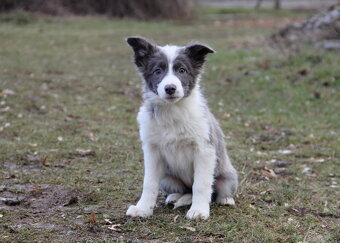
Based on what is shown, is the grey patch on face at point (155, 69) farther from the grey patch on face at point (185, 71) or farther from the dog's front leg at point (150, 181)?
the dog's front leg at point (150, 181)

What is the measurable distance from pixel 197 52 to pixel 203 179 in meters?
1.15

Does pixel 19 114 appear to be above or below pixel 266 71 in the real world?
below

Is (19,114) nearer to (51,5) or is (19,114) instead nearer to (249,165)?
(249,165)

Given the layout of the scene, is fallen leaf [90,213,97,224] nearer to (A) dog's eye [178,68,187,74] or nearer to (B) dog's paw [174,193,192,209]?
(B) dog's paw [174,193,192,209]

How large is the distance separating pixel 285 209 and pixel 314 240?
820mm

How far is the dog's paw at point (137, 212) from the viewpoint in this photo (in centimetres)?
482

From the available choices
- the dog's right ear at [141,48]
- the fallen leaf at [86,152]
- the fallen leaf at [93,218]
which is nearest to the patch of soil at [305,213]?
the fallen leaf at [93,218]

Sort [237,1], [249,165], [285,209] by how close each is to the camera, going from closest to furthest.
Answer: [285,209] → [249,165] → [237,1]

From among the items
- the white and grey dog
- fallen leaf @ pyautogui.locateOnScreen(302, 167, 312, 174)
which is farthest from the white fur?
fallen leaf @ pyautogui.locateOnScreen(302, 167, 312, 174)

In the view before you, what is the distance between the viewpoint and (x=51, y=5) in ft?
79.4

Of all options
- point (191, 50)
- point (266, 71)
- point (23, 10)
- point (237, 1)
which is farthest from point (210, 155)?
point (237, 1)

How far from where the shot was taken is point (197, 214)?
4754 millimetres

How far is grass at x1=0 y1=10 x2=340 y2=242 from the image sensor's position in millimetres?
4656

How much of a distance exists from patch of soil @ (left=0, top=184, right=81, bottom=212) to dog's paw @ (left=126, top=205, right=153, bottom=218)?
0.71m
